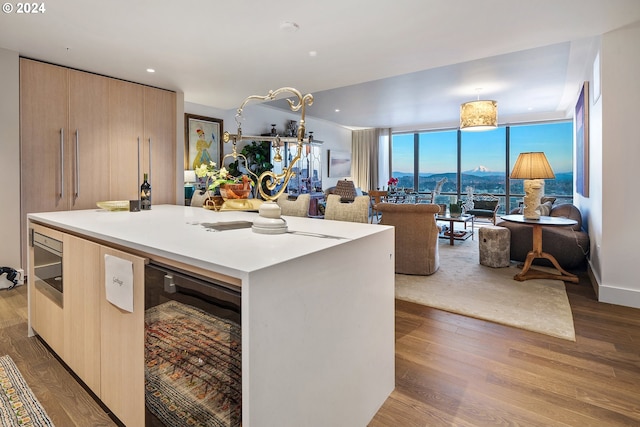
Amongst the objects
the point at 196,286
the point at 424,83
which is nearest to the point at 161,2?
the point at 196,286

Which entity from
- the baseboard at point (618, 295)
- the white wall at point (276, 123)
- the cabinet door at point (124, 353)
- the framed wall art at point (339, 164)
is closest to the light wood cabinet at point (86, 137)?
the white wall at point (276, 123)

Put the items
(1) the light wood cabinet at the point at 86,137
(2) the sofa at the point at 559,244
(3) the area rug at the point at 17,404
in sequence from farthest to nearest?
(2) the sofa at the point at 559,244
(1) the light wood cabinet at the point at 86,137
(3) the area rug at the point at 17,404

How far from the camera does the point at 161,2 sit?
2506 millimetres

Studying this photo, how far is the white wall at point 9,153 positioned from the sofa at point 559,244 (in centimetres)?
536

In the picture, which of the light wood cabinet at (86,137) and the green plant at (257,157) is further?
the green plant at (257,157)

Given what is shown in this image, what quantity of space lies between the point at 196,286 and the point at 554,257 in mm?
4258

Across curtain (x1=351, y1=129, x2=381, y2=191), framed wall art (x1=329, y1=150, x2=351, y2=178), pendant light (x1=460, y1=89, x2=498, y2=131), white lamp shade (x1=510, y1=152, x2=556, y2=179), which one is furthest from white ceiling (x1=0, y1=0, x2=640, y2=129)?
curtain (x1=351, y1=129, x2=381, y2=191)

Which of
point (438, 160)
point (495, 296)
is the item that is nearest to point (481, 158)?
point (438, 160)

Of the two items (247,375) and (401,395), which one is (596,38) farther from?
(247,375)

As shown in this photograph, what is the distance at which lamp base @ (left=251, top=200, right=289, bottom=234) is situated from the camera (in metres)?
1.54

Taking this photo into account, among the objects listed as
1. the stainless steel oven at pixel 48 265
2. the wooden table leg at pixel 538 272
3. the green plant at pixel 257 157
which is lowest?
the wooden table leg at pixel 538 272

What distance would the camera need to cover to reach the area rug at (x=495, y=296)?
102 inches

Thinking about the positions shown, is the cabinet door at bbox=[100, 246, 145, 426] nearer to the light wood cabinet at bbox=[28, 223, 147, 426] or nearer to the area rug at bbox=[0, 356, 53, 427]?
the light wood cabinet at bbox=[28, 223, 147, 426]

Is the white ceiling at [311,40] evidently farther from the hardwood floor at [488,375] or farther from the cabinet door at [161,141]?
the hardwood floor at [488,375]
